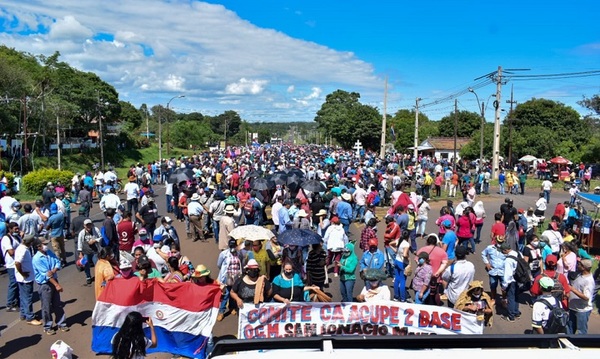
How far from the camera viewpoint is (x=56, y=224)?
10.9 m

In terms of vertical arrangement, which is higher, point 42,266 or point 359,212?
point 42,266

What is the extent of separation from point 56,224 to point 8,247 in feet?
7.25

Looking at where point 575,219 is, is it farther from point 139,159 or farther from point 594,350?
point 139,159

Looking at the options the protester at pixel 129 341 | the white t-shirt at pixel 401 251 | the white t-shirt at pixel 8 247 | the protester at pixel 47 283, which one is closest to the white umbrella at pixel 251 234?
the white t-shirt at pixel 401 251

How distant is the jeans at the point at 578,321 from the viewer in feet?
23.0

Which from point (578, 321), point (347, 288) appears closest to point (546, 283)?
point (578, 321)

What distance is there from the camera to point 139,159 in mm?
62812

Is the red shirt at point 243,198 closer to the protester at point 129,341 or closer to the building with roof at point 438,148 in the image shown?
the protester at point 129,341

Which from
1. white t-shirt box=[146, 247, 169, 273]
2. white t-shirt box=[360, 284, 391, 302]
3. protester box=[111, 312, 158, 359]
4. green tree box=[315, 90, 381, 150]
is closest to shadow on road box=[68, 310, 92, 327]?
white t-shirt box=[146, 247, 169, 273]

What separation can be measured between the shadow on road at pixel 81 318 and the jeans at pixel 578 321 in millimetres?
7766

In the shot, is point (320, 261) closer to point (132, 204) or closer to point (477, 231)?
point (477, 231)

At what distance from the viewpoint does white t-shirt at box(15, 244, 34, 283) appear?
766cm

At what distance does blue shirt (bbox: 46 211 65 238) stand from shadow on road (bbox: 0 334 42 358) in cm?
371

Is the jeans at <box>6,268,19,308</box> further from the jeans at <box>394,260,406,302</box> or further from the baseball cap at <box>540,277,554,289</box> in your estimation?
the baseball cap at <box>540,277,554,289</box>
